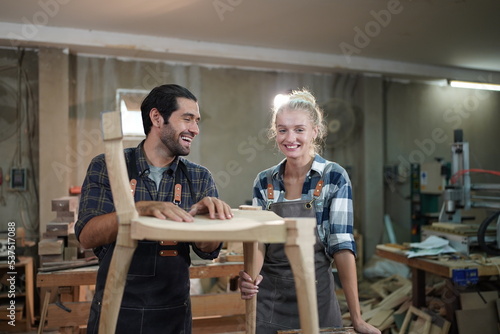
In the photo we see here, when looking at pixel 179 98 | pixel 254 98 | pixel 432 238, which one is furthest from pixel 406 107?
pixel 179 98

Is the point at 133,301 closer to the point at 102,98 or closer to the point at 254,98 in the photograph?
the point at 102,98

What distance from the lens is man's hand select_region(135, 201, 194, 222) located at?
116 centimetres

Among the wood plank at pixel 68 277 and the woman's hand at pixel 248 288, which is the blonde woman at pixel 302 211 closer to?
the woman's hand at pixel 248 288

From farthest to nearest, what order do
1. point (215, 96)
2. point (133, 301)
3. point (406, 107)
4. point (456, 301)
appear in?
point (406, 107) < point (215, 96) < point (456, 301) < point (133, 301)

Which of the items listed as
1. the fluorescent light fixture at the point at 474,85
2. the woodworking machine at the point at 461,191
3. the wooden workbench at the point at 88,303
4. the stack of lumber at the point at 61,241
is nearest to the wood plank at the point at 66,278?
the wooden workbench at the point at 88,303

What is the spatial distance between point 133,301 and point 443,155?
22.1 ft

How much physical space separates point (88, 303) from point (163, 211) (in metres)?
2.10

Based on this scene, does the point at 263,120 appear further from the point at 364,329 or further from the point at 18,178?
the point at 364,329

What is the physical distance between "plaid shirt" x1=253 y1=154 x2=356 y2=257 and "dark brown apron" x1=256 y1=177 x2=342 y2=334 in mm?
39

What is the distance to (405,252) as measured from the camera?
360 cm

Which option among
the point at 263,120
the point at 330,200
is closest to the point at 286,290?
the point at 330,200

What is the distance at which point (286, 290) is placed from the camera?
1.81 m

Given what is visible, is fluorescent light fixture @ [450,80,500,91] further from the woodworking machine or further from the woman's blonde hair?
the woman's blonde hair

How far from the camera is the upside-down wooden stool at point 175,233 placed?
1.04 m
